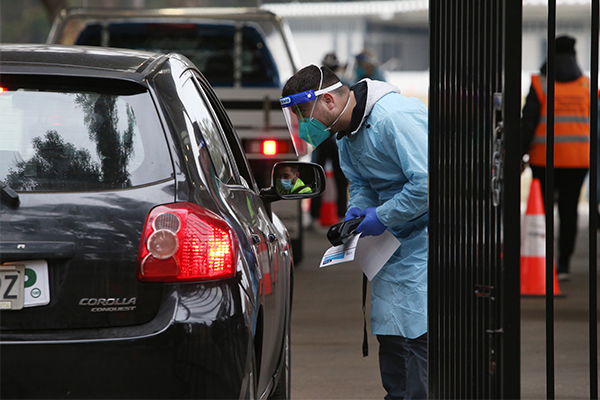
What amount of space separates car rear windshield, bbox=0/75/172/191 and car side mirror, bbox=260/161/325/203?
1.01m

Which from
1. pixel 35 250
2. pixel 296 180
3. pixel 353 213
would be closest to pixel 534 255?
pixel 353 213

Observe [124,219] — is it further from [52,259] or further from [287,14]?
[287,14]

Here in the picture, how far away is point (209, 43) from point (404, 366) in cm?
575

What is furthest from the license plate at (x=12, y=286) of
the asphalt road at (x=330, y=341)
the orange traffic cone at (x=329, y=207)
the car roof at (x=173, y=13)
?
the orange traffic cone at (x=329, y=207)

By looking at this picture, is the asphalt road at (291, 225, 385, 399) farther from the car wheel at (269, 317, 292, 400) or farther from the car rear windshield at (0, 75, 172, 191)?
the car rear windshield at (0, 75, 172, 191)

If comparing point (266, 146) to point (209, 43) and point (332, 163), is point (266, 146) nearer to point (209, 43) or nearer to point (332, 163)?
point (209, 43)

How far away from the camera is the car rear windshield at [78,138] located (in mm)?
2578

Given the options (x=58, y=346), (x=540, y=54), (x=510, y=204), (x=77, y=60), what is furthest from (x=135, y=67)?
(x=540, y=54)

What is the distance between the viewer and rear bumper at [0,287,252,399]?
2.37 m

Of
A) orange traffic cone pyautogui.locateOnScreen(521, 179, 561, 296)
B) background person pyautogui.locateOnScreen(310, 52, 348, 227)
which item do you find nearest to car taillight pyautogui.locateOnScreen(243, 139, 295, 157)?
orange traffic cone pyautogui.locateOnScreen(521, 179, 561, 296)

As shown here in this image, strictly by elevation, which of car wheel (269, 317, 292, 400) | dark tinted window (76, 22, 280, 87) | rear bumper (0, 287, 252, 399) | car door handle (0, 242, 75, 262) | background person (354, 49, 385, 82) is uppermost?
background person (354, 49, 385, 82)

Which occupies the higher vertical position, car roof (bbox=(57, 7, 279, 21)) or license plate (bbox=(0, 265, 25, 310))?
car roof (bbox=(57, 7, 279, 21))

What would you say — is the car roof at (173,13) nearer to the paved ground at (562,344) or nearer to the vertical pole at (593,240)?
the paved ground at (562,344)

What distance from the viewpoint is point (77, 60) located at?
9.07 ft
